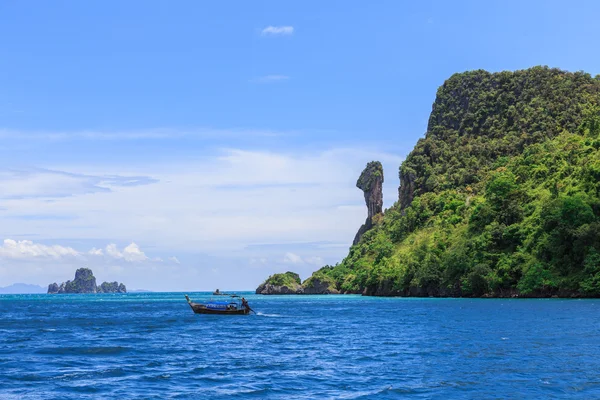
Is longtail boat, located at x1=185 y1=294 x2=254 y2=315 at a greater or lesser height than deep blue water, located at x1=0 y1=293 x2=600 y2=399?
greater

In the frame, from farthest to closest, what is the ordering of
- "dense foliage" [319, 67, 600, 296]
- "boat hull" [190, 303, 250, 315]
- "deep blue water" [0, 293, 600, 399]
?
"dense foliage" [319, 67, 600, 296] < "boat hull" [190, 303, 250, 315] < "deep blue water" [0, 293, 600, 399]

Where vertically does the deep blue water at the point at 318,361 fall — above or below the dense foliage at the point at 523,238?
below

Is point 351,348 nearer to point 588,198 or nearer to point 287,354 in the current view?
point 287,354

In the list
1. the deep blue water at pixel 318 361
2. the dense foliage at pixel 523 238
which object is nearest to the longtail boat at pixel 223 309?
the deep blue water at pixel 318 361

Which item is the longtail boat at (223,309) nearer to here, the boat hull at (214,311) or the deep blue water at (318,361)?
the boat hull at (214,311)

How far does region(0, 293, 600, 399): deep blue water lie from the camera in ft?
100

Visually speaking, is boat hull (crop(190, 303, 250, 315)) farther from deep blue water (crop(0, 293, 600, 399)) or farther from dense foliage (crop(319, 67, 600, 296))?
dense foliage (crop(319, 67, 600, 296))

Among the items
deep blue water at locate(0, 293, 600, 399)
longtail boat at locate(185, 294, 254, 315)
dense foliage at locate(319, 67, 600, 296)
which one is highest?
dense foliage at locate(319, 67, 600, 296)

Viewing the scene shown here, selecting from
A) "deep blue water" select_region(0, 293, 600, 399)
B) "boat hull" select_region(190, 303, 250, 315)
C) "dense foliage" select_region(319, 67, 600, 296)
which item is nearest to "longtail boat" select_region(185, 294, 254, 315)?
"boat hull" select_region(190, 303, 250, 315)

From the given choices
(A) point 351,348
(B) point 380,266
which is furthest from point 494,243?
(A) point 351,348

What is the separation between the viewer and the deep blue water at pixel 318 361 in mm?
30516

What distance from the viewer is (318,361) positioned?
1593 inches

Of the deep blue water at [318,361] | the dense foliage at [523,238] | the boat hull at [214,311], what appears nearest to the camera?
the deep blue water at [318,361]

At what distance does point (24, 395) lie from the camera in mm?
30391
